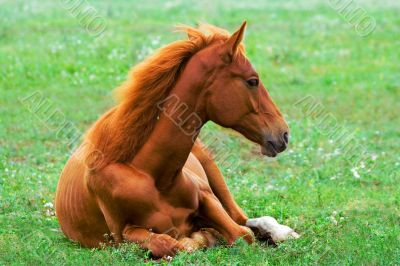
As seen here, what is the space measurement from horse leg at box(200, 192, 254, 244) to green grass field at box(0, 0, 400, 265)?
0.91ft

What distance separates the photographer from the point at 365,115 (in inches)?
573

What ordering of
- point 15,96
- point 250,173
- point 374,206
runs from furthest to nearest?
point 15,96, point 250,173, point 374,206

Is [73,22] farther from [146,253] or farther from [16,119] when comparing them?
[146,253]

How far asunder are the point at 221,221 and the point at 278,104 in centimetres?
757

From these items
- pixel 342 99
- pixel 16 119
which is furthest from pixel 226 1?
pixel 16 119

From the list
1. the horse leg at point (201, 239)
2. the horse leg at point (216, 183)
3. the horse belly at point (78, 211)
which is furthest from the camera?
the horse leg at point (216, 183)

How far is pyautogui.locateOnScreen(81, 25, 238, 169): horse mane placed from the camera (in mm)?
7141

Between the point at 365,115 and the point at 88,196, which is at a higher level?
the point at 88,196

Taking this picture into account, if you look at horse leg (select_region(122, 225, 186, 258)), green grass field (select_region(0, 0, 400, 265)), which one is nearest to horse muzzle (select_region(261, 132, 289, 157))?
green grass field (select_region(0, 0, 400, 265))

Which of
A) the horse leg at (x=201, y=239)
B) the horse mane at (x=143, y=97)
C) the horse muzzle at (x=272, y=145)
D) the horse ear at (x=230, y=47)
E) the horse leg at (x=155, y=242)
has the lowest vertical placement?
the horse leg at (x=201, y=239)

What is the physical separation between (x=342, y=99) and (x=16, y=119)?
5.47 meters

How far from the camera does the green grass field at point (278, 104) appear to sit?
24.6 ft

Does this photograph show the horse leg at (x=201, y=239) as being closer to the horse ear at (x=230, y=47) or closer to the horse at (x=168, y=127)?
the horse at (x=168, y=127)

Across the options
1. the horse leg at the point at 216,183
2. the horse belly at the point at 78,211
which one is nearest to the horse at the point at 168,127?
the horse belly at the point at 78,211
